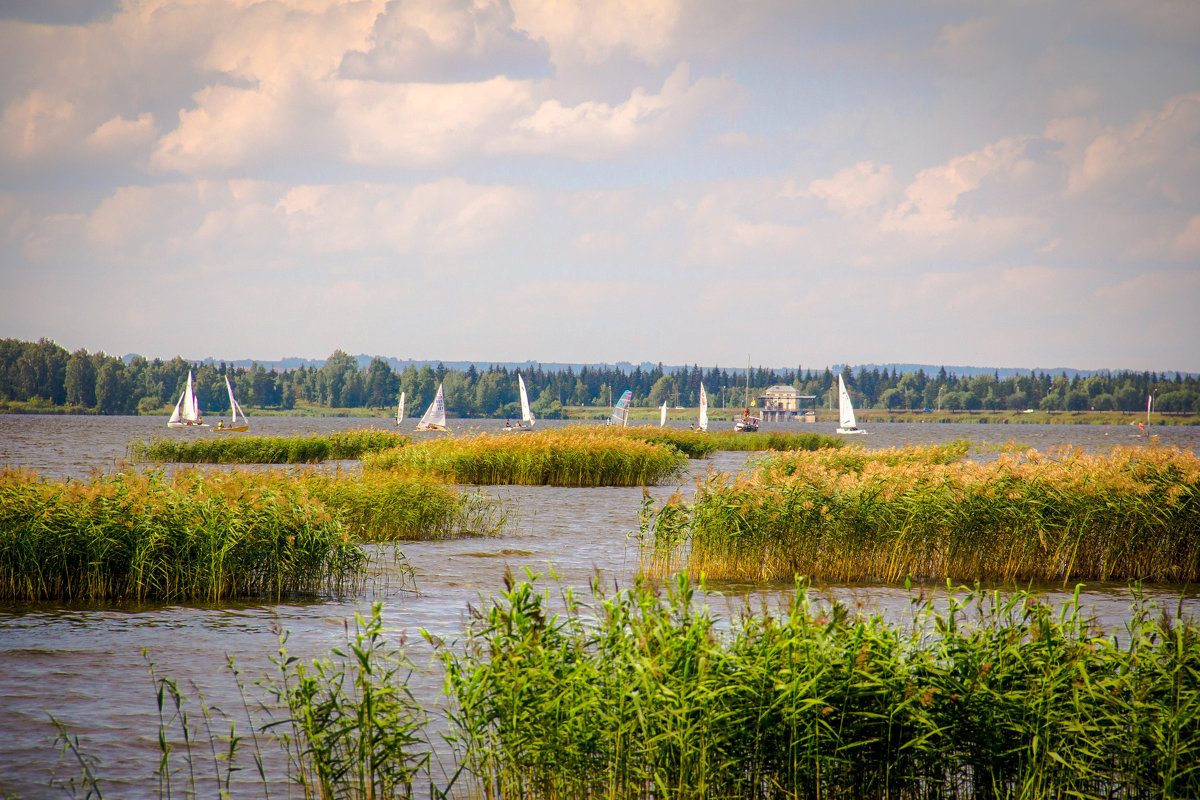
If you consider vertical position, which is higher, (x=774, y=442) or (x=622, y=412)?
(x=622, y=412)

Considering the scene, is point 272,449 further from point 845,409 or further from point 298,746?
point 845,409

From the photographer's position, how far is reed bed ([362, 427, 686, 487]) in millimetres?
34500

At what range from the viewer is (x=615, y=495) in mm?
34656

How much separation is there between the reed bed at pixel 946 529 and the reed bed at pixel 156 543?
611 centimetres

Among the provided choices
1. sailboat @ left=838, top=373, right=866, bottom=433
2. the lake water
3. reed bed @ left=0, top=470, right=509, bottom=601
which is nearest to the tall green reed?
the lake water

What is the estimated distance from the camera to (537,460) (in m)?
36.1

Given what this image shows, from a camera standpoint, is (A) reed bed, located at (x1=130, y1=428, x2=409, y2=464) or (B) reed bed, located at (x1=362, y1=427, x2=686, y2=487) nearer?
(B) reed bed, located at (x1=362, y1=427, x2=686, y2=487)

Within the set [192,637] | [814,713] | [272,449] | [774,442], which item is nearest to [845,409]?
[774,442]

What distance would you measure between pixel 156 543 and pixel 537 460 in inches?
871

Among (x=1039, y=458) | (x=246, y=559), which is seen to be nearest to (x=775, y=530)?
(x=1039, y=458)

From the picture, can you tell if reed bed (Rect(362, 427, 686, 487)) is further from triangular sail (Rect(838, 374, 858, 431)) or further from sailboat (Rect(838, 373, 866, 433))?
sailboat (Rect(838, 373, 866, 433))

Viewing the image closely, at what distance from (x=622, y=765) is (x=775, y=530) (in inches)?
427

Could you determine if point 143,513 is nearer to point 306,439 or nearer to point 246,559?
point 246,559

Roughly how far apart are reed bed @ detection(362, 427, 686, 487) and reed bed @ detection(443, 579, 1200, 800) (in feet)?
88.8
